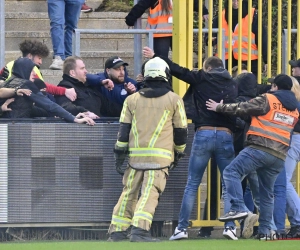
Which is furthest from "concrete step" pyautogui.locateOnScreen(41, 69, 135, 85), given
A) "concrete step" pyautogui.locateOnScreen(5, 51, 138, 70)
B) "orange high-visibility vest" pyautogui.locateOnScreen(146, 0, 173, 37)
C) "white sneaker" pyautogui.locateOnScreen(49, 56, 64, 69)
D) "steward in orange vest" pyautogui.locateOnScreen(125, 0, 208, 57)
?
"orange high-visibility vest" pyautogui.locateOnScreen(146, 0, 173, 37)

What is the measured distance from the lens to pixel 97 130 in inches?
469

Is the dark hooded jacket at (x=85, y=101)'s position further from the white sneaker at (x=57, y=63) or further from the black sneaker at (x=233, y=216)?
the black sneaker at (x=233, y=216)

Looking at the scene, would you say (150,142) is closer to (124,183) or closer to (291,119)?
(124,183)

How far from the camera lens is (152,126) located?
1120cm

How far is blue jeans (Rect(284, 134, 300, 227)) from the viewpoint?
12023 millimetres

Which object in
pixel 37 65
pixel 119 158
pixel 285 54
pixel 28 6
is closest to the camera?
pixel 119 158

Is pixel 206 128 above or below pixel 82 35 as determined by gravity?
below

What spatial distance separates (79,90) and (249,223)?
2480mm

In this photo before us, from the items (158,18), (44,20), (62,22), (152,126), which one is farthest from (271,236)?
(44,20)

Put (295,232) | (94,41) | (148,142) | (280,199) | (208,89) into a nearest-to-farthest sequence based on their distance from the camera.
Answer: (148,142), (208,89), (280,199), (295,232), (94,41)

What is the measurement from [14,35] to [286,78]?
5132 millimetres

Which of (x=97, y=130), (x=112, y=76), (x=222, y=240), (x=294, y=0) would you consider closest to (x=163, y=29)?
(x=112, y=76)

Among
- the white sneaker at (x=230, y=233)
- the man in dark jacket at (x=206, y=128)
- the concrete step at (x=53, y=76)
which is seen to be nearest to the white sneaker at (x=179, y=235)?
the man in dark jacket at (x=206, y=128)

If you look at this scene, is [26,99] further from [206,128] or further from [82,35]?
[82,35]
